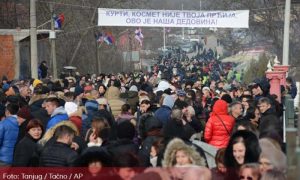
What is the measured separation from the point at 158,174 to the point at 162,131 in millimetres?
3485

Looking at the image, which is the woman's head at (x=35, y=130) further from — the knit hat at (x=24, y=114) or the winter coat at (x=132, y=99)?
the winter coat at (x=132, y=99)

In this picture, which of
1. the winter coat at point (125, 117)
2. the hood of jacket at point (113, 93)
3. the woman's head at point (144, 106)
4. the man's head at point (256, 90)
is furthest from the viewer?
the man's head at point (256, 90)

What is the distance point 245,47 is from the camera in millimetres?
62562

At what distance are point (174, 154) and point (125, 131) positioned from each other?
7.88 feet

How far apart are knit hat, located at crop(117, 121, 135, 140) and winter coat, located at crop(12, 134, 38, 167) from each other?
3.40 feet

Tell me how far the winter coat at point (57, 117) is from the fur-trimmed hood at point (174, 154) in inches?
134

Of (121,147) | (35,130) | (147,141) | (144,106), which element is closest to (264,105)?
(144,106)

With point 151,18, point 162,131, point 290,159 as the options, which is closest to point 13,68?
point 151,18

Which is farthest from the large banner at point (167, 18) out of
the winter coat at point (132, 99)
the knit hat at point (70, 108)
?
the knit hat at point (70, 108)

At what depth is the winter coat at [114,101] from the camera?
44.0 feet

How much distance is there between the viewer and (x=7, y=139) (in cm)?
907

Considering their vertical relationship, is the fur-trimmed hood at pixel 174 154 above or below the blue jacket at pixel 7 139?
above

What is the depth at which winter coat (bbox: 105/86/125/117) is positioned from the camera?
13406 millimetres

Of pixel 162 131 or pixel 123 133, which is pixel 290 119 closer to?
pixel 162 131
